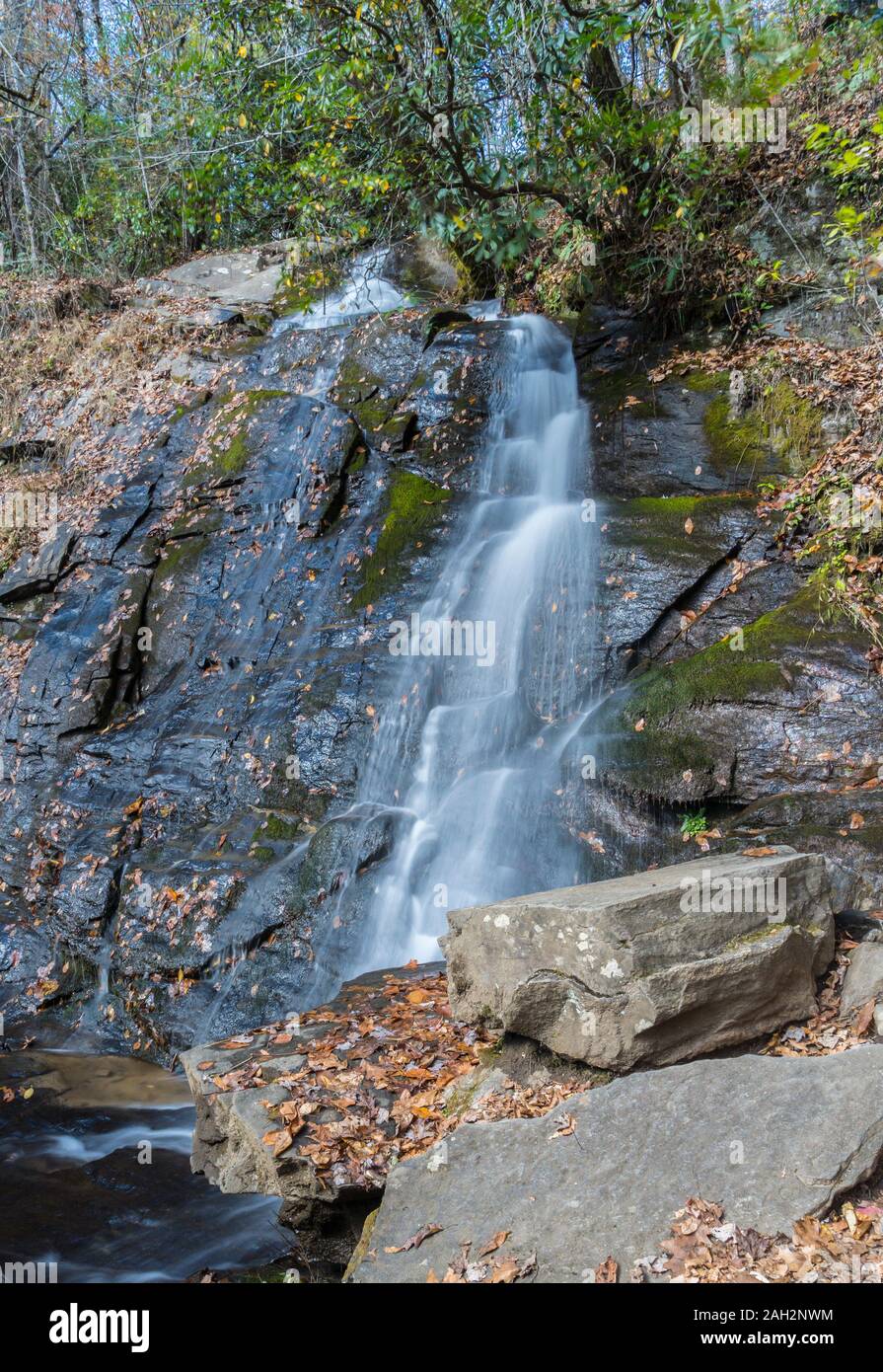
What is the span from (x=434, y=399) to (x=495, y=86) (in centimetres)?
406

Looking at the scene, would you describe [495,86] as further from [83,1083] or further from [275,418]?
[83,1083]

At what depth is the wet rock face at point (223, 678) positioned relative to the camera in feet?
23.1

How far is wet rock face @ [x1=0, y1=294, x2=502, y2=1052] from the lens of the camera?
7039 millimetres

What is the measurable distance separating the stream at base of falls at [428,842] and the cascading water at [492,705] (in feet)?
0.05

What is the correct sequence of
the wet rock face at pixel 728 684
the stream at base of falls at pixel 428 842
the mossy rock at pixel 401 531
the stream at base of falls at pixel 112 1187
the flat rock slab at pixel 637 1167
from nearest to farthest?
the flat rock slab at pixel 637 1167 → the stream at base of falls at pixel 112 1187 → the stream at base of falls at pixel 428 842 → the wet rock face at pixel 728 684 → the mossy rock at pixel 401 531

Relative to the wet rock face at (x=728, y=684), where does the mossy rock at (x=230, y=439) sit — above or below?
above

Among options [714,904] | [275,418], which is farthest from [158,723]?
[714,904]

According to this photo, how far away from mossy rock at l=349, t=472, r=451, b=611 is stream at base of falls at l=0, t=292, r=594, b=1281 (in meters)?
0.39

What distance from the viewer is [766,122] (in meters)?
11.1

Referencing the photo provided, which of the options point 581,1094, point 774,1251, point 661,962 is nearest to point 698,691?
point 661,962

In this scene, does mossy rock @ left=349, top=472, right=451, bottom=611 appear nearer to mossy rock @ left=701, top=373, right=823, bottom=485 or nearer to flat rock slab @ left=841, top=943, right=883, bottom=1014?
mossy rock @ left=701, top=373, right=823, bottom=485

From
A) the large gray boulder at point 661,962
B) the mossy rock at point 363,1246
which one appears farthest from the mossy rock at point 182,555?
the mossy rock at point 363,1246

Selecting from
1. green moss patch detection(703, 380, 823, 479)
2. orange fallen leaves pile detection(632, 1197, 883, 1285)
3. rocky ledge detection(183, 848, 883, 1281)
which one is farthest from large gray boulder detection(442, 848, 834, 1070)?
green moss patch detection(703, 380, 823, 479)

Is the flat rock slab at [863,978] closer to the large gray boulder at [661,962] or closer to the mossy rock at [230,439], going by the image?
the large gray boulder at [661,962]
